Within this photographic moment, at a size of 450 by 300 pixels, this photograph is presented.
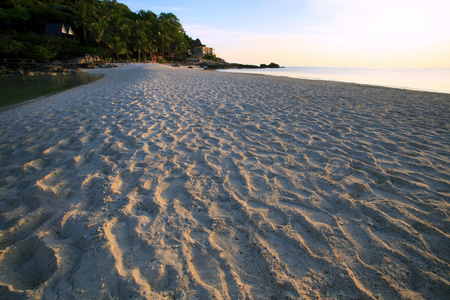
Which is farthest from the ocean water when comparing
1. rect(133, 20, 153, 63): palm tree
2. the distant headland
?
the distant headland

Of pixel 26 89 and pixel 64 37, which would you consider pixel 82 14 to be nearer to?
pixel 64 37

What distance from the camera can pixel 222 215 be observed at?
1.79 meters

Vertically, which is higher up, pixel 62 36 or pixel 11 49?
pixel 62 36

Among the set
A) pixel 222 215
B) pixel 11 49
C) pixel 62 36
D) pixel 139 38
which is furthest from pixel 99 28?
pixel 222 215

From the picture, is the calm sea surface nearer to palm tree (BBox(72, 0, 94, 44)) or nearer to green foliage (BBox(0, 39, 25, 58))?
green foliage (BBox(0, 39, 25, 58))

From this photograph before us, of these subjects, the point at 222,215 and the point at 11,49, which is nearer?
the point at 222,215

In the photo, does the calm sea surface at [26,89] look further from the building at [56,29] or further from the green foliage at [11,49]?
the building at [56,29]

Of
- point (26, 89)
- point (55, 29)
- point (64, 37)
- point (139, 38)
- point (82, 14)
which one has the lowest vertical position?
point (26, 89)

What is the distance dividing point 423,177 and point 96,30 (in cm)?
4285

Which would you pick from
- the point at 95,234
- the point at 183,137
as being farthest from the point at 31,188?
the point at 183,137

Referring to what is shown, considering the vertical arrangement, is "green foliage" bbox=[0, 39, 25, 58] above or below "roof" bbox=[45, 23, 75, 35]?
below

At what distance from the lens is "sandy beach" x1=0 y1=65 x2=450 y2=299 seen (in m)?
1.27

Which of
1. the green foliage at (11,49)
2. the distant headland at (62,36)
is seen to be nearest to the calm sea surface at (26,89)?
the distant headland at (62,36)

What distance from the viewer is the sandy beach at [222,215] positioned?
1.27 m
